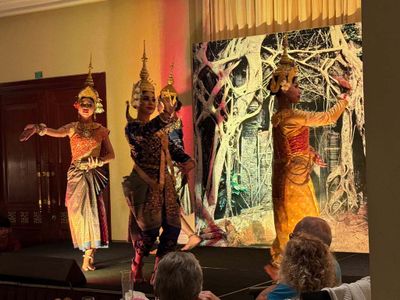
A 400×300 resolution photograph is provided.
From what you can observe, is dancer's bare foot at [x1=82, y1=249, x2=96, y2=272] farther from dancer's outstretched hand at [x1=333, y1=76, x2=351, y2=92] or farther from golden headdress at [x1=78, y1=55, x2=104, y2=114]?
dancer's outstretched hand at [x1=333, y1=76, x2=351, y2=92]

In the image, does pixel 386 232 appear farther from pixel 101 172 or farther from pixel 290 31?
pixel 290 31

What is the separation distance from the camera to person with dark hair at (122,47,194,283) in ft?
16.3

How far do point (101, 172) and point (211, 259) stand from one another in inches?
55.3

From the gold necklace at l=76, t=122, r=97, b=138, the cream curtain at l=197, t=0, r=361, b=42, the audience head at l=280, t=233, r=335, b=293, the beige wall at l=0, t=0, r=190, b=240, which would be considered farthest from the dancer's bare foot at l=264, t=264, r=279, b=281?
the beige wall at l=0, t=0, r=190, b=240

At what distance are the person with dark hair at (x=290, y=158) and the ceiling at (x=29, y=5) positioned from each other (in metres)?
4.06

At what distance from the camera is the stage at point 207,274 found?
4715mm

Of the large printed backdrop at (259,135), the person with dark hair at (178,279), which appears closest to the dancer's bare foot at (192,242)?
the large printed backdrop at (259,135)

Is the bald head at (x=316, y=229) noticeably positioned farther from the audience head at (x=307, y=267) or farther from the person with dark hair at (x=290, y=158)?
the person with dark hair at (x=290, y=158)

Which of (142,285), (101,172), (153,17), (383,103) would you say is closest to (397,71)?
(383,103)

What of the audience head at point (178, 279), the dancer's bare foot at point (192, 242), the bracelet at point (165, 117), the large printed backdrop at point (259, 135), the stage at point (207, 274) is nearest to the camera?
the audience head at point (178, 279)

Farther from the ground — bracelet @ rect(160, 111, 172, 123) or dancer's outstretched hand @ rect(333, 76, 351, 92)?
dancer's outstretched hand @ rect(333, 76, 351, 92)

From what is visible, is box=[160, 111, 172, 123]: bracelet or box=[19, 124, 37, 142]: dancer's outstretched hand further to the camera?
box=[19, 124, 37, 142]: dancer's outstretched hand

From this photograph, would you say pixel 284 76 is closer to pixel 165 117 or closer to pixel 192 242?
pixel 165 117

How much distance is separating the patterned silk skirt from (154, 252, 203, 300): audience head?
3.27 metres
